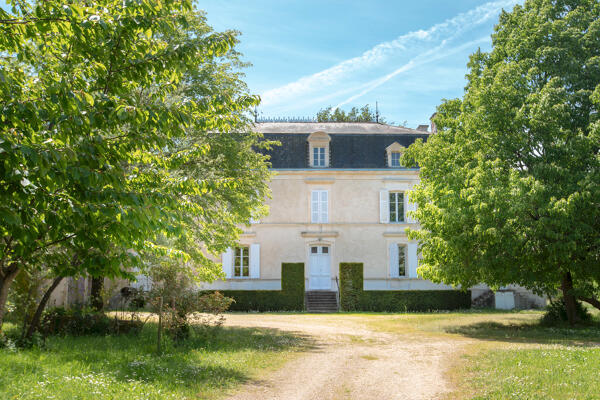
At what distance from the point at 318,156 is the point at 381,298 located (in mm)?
7487

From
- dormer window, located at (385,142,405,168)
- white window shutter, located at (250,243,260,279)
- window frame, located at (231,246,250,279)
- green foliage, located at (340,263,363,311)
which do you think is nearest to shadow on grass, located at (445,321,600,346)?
green foliage, located at (340,263,363,311)

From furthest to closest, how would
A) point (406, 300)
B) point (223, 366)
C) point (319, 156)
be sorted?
point (319, 156)
point (406, 300)
point (223, 366)

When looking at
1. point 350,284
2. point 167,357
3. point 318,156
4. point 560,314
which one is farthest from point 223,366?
point 318,156

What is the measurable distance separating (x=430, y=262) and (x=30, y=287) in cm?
1038

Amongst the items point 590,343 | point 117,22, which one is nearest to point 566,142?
point 590,343

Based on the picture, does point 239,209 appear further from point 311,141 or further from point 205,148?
point 311,141

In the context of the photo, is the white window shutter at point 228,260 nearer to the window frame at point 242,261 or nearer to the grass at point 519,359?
the window frame at point 242,261

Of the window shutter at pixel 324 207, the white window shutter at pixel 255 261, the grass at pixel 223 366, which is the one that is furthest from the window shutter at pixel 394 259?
the grass at pixel 223 366

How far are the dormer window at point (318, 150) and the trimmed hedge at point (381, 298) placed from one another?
542 centimetres

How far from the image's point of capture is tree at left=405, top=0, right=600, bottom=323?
40.0 ft

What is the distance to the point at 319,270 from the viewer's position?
80.0ft

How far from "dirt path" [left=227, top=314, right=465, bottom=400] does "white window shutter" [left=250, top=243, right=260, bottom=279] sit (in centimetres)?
1086

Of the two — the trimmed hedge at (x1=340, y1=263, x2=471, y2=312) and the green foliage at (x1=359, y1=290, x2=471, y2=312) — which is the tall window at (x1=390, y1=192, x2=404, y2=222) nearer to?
the trimmed hedge at (x1=340, y1=263, x2=471, y2=312)

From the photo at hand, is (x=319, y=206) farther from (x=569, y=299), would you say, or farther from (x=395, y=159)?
(x=569, y=299)
